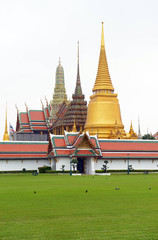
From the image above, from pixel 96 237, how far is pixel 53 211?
4377mm

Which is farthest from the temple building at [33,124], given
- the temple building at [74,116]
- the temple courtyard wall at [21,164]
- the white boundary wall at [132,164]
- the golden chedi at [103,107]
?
the white boundary wall at [132,164]

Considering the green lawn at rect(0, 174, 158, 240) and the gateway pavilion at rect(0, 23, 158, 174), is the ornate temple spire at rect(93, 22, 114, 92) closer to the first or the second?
the gateway pavilion at rect(0, 23, 158, 174)

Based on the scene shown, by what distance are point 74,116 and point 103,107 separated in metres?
10.1

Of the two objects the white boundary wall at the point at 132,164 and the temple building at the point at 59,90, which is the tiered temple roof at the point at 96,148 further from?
the temple building at the point at 59,90

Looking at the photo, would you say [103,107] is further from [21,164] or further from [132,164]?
[21,164]

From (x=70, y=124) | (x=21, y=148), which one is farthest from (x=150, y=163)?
(x=70, y=124)

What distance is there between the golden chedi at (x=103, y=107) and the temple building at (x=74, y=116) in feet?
25.1

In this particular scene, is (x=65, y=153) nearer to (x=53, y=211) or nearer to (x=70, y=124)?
(x=70, y=124)

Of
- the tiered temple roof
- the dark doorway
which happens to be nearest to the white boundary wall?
the tiered temple roof

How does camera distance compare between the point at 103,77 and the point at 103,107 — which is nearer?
the point at 103,107

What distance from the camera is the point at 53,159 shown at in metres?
57.5

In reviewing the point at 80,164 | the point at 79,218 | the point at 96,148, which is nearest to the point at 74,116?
the point at 80,164

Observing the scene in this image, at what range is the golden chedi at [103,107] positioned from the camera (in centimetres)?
7356

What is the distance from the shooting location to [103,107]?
75.0 meters
